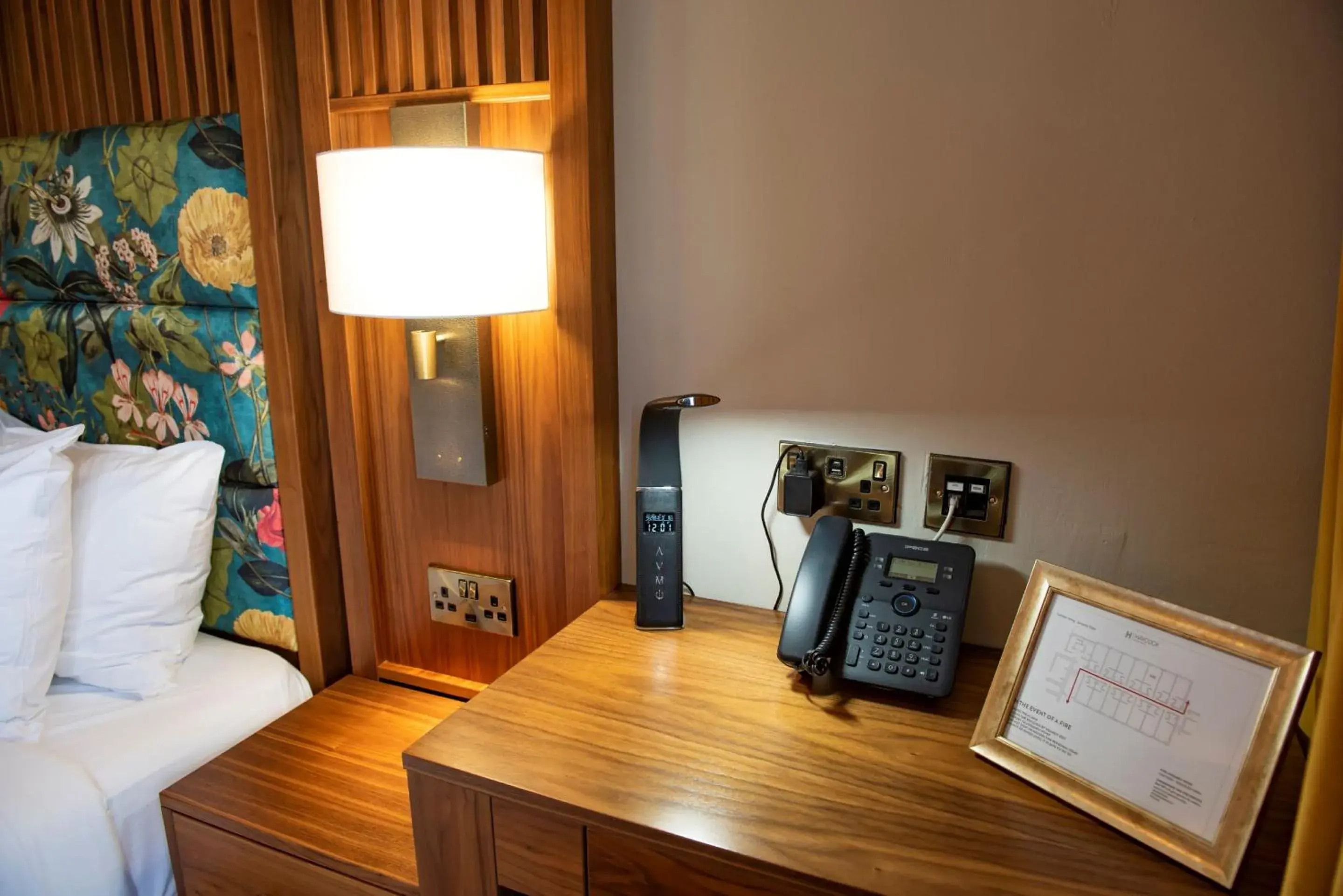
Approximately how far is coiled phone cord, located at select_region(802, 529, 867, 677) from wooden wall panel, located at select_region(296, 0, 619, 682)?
418 mm

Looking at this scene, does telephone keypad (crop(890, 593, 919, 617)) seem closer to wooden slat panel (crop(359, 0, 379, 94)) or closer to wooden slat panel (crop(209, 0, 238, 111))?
wooden slat panel (crop(359, 0, 379, 94))

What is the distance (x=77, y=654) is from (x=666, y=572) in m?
1.11

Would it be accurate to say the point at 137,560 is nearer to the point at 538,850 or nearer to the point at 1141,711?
the point at 538,850

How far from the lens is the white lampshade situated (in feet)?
3.68

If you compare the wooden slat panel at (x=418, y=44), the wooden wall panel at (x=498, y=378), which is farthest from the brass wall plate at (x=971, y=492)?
the wooden slat panel at (x=418, y=44)

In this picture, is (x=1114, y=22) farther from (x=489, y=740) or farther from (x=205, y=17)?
(x=205, y=17)

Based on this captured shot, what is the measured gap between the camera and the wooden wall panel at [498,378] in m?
1.27

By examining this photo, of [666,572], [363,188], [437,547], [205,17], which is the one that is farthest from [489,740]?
[205,17]

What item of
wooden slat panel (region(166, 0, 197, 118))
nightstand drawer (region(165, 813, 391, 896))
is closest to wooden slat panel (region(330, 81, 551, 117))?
wooden slat panel (region(166, 0, 197, 118))

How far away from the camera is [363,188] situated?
1.14 metres

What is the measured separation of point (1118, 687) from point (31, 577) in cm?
164

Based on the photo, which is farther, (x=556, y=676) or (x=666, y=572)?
(x=666, y=572)

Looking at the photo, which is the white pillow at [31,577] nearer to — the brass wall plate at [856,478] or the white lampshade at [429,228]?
the white lampshade at [429,228]

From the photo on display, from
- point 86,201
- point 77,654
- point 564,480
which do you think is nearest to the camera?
point 564,480
